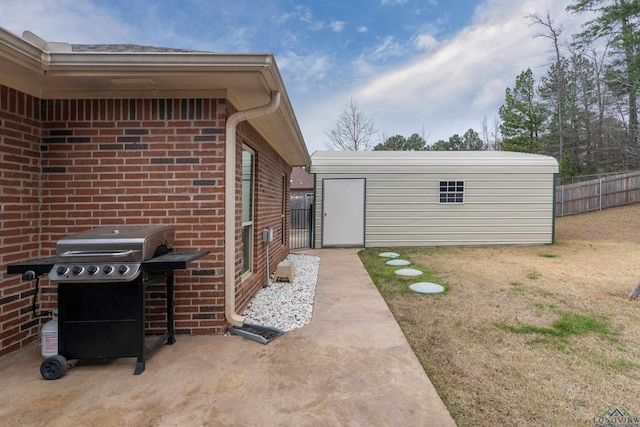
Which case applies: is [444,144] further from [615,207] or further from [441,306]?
[441,306]

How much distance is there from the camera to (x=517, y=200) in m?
9.76

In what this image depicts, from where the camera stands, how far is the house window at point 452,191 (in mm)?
9750

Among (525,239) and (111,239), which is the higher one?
(111,239)

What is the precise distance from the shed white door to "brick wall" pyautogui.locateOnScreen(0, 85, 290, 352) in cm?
655

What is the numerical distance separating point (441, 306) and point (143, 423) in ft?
11.0

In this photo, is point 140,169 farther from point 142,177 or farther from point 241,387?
point 241,387

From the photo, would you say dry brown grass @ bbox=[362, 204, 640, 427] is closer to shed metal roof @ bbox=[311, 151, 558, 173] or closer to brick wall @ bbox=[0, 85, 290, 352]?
brick wall @ bbox=[0, 85, 290, 352]

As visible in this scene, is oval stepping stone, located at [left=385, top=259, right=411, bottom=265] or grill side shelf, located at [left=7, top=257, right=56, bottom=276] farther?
oval stepping stone, located at [left=385, top=259, right=411, bottom=265]

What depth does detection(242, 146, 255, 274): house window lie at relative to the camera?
14.0 feet

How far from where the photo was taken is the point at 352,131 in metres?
22.9

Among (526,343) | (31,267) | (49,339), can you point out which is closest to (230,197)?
(31,267)

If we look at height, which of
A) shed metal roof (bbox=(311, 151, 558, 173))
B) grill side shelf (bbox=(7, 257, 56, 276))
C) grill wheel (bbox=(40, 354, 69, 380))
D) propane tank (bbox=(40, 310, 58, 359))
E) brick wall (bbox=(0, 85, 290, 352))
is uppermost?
shed metal roof (bbox=(311, 151, 558, 173))

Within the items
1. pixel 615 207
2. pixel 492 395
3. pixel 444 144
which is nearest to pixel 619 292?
pixel 492 395

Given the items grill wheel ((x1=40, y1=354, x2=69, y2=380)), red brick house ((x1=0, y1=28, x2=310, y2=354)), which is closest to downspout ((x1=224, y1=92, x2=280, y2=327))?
red brick house ((x1=0, y1=28, x2=310, y2=354))
